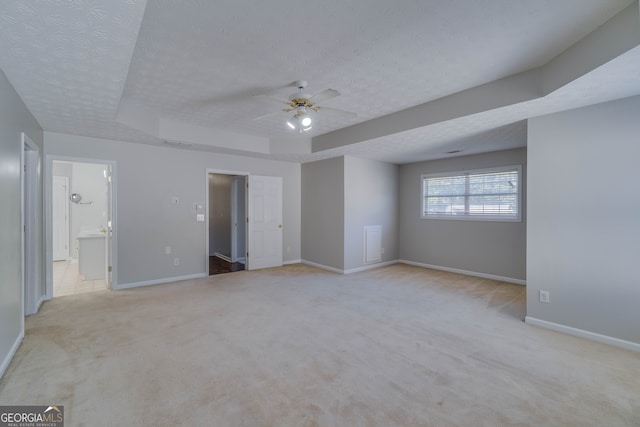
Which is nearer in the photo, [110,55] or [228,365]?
[110,55]

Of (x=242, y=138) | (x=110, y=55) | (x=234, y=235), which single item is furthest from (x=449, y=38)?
(x=234, y=235)

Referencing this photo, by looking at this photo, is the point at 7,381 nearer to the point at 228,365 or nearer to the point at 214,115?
the point at 228,365

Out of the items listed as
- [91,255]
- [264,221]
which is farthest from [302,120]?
[91,255]

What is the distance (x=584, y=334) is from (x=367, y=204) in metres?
4.02

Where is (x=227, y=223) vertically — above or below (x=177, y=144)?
below

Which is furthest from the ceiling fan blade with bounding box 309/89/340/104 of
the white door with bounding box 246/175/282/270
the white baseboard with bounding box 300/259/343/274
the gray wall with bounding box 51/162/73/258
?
the gray wall with bounding box 51/162/73/258

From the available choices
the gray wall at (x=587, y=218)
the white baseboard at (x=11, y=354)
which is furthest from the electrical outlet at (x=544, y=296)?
the white baseboard at (x=11, y=354)

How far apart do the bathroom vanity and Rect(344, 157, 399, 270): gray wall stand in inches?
183

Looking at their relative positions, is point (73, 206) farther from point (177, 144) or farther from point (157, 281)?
point (177, 144)

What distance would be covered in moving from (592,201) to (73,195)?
379 inches

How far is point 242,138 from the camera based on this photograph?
17.5 feet

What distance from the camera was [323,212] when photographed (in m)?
6.35

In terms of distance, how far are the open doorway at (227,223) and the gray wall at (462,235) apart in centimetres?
399

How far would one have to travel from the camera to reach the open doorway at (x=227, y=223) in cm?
705
